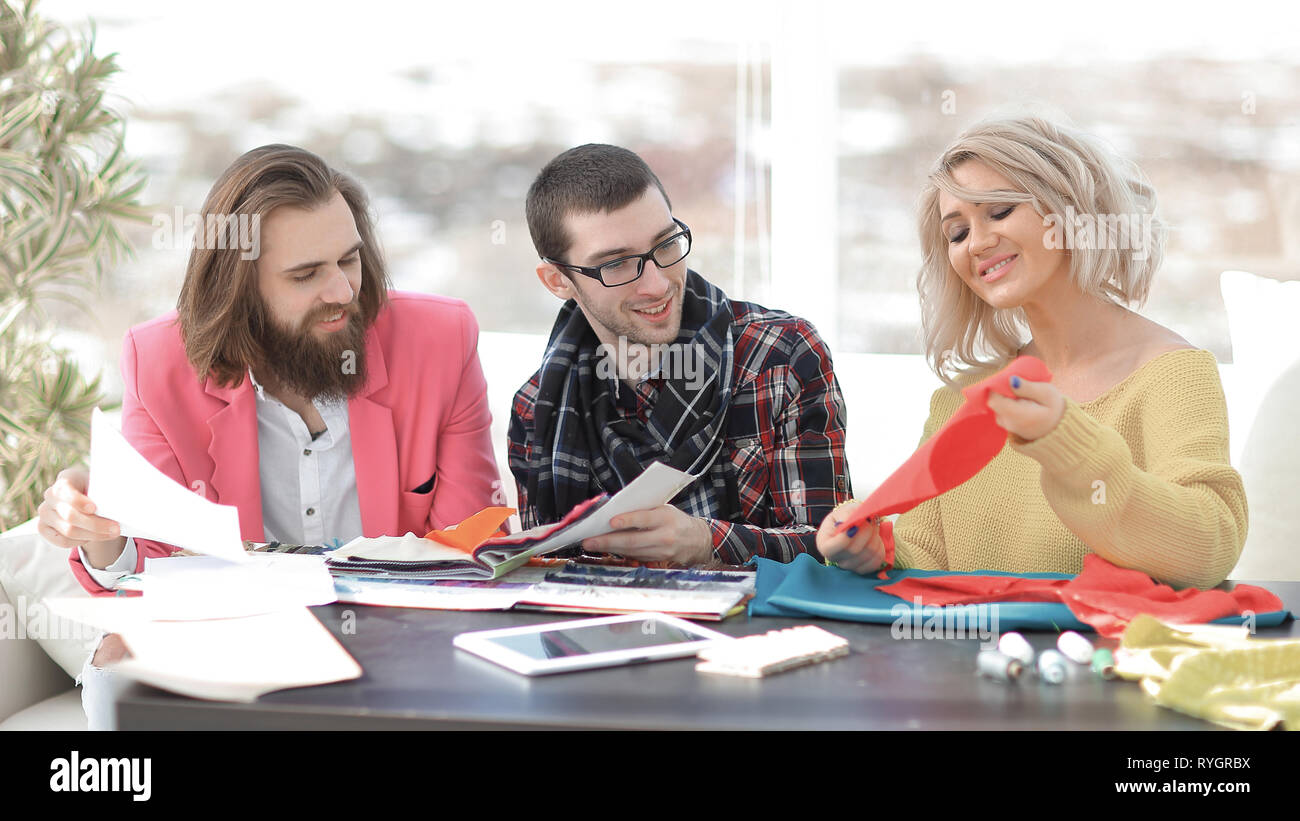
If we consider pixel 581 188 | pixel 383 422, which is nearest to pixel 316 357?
pixel 383 422

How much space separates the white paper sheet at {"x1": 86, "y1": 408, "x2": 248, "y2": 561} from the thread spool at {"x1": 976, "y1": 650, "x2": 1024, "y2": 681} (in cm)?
93

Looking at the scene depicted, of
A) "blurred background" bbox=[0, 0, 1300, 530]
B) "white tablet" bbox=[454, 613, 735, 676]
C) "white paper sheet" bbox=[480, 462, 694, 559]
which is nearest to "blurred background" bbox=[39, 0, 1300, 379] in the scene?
"blurred background" bbox=[0, 0, 1300, 530]

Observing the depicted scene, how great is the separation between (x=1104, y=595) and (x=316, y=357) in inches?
62.8

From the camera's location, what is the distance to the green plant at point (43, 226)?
11.3ft

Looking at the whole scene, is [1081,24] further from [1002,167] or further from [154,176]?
[154,176]

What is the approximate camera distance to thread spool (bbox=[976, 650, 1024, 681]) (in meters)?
1.14

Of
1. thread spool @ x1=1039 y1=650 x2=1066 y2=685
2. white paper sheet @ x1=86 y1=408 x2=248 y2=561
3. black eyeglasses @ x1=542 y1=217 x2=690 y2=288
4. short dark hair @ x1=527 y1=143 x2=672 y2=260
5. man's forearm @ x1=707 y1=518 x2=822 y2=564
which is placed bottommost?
thread spool @ x1=1039 y1=650 x2=1066 y2=685

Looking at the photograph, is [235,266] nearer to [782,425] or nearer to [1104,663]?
[782,425]

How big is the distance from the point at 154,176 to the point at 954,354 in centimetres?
317

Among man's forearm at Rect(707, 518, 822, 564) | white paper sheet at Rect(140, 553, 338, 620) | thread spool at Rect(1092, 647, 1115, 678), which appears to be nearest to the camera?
thread spool at Rect(1092, 647, 1115, 678)

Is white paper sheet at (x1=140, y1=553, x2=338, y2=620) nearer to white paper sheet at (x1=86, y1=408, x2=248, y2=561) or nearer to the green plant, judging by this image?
white paper sheet at (x1=86, y1=408, x2=248, y2=561)

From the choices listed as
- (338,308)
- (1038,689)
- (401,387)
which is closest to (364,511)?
(401,387)

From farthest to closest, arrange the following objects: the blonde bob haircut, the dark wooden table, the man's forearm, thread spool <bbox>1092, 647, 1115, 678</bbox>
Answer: the man's forearm < the blonde bob haircut < thread spool <bbox>1092, 647, 1115, 678</bbox> < the dark wooden table
